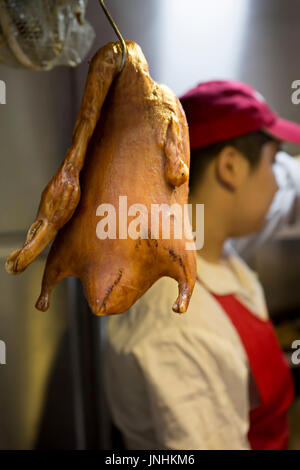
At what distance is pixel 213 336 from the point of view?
78cm

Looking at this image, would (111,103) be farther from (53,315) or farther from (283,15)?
(283,15)

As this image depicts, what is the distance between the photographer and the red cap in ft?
2.40

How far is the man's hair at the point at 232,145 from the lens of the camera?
2.56 ft

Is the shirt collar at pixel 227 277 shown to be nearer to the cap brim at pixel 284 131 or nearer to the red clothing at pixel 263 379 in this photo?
the red clothing at pixel 263 379

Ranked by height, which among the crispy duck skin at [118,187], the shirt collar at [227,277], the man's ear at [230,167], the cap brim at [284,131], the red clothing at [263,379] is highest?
the cap brim at [284,131]

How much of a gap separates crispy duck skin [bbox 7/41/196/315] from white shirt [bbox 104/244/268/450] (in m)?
0.33

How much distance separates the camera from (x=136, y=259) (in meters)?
0.35

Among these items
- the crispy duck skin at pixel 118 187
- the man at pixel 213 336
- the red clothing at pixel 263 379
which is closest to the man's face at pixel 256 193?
the man at pixel 213 336

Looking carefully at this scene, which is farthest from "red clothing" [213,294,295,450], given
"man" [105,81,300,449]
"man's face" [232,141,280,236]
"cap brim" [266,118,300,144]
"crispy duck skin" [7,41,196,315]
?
"crispy duck skin" [7,41,196,315]

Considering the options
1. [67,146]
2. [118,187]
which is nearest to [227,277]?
[67,146]
